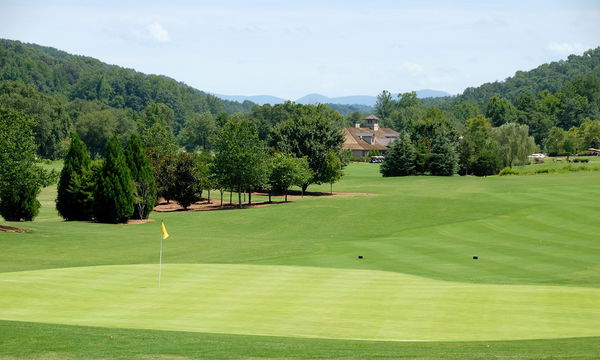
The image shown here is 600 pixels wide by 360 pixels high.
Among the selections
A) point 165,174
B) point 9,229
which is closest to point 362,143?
point 165,174

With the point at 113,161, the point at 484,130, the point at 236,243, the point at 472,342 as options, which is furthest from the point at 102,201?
the point at 484,130

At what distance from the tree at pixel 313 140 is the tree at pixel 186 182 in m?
15.2

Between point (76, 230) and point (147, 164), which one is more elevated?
point (147, 164)

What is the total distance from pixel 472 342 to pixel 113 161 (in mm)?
41618

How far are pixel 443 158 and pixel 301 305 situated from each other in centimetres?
8515

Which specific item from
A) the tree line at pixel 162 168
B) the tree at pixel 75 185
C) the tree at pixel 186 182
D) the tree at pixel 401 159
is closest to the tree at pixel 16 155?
the tree line at pixel 162 168

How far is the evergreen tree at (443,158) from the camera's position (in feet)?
338

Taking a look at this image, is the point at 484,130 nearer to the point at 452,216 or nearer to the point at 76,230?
the point at 452,216

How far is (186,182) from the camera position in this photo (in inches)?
2660

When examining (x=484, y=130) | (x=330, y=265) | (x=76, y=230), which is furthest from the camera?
(x=484, y=130)

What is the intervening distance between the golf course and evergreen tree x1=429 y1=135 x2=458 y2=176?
1910 inches

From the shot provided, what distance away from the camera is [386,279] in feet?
88.1

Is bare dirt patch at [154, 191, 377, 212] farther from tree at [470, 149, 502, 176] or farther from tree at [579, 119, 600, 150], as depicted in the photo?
tree at [579, 119, 600, 150]

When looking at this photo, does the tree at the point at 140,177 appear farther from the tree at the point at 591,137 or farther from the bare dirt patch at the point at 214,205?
the tree at the point at 591,137
